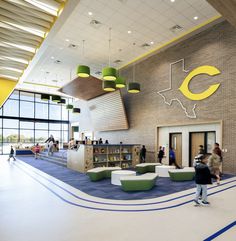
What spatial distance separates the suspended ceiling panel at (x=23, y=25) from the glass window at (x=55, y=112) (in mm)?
17544

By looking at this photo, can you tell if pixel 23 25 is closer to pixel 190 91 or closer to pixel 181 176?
pixel 181 176

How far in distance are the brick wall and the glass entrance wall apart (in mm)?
13303

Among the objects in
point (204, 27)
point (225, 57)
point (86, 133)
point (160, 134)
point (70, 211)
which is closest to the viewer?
point (70, 211)

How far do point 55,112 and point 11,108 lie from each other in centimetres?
539

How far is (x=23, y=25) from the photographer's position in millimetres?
6734

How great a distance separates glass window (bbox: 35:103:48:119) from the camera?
25219 millimetres

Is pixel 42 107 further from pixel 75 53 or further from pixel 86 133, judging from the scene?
pixel 75 53

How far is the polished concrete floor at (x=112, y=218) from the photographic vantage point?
334 centimetres

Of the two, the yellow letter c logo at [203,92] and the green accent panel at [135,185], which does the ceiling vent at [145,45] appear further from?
the green accent panel at [135,185]

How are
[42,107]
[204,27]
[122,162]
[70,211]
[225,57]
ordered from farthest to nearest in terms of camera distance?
[42,107], [122,162], [204,27], [225,57], [70,211]

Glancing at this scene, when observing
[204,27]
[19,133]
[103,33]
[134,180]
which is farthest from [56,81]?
[134,180]

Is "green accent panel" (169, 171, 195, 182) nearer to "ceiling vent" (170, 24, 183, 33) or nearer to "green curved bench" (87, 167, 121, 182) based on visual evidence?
"green curved bench" (87, 167, 121, 182)

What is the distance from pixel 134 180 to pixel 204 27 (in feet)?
29.1

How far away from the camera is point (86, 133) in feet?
74.8
